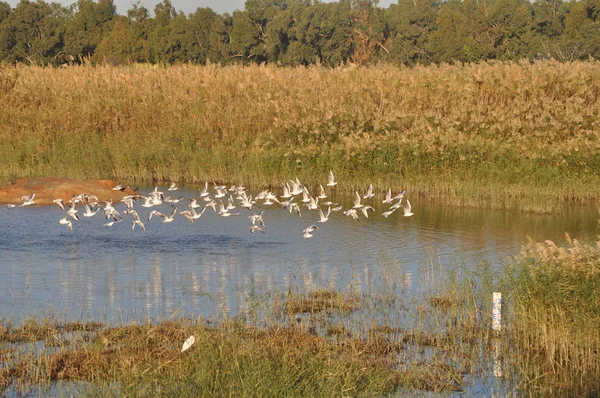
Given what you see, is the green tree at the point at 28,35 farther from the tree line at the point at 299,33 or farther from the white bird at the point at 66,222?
the white bird at the point at 66,222

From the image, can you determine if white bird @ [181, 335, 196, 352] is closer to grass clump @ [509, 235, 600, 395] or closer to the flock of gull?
grass clump @ [509, 235, 600, 395]

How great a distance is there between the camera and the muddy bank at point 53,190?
20562 mm

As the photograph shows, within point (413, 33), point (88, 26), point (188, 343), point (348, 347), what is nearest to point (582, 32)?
point (413, 33)

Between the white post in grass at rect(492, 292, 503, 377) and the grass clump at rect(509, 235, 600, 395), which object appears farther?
the white post in grass at rect(492, 292, 503, 377)

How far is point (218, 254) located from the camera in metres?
15.2

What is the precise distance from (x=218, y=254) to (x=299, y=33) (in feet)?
182

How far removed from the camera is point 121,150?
985 inches

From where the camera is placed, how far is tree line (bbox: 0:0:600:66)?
59.4m

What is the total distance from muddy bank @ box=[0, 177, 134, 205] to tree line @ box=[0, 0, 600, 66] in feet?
114

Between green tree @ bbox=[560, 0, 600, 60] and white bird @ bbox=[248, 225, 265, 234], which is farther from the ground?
green tree @ bbox=[560, 0, 600, 60]

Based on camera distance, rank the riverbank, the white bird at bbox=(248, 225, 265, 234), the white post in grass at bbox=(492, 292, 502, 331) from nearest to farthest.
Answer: the riverbank → the white post in grass at bbox=(492, 292, 502, 331) → the white bird at bbox=(248, 225, 265, 234)

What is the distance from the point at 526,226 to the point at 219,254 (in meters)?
6.19

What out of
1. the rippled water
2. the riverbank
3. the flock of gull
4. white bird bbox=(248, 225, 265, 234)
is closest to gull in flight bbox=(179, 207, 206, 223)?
the flock of gull

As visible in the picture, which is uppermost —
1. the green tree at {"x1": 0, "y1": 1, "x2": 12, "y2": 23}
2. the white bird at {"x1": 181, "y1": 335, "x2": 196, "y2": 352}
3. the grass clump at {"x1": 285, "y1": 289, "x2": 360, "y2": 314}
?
the green tree at {"x1": 0, "y1": 1, "x2": 12, "y2": 23}
